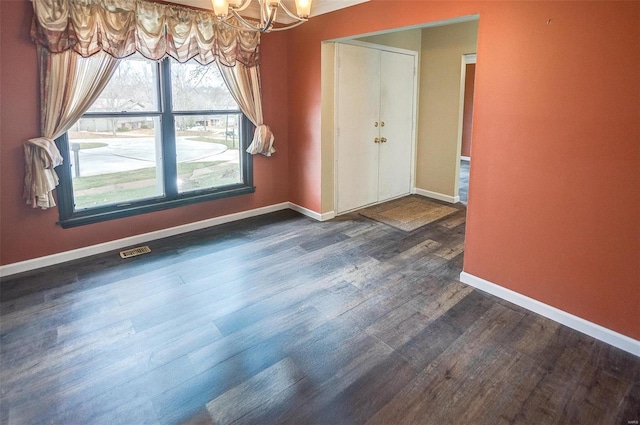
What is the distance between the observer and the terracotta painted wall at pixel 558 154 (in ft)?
7.22

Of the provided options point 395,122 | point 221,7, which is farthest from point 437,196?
point 221,7

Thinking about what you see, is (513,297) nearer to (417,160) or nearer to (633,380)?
(633,380)

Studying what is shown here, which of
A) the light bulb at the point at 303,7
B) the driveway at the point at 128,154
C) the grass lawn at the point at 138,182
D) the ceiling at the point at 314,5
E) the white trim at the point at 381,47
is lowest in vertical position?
the grass lawn at the point at 138,182

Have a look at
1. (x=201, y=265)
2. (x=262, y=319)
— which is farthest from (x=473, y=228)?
(x=201, y=265)

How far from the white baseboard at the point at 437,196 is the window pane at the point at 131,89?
382 cm

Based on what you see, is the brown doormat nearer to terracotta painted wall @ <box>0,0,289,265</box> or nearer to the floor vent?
terracotta painted wall @ <box>0,0,289,265</box>

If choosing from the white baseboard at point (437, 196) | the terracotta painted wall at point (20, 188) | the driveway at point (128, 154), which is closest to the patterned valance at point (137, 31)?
the terracotta painted wall at point (20, 188)

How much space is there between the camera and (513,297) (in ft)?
9.37

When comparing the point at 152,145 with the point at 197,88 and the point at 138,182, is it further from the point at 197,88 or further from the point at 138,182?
the point at 197,88

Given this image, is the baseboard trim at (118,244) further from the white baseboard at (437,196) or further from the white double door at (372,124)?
the white baseboard at (437,196)

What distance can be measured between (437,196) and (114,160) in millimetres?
4186

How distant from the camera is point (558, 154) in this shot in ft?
8.11

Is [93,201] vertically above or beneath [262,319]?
above

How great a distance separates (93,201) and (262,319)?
221 cm
